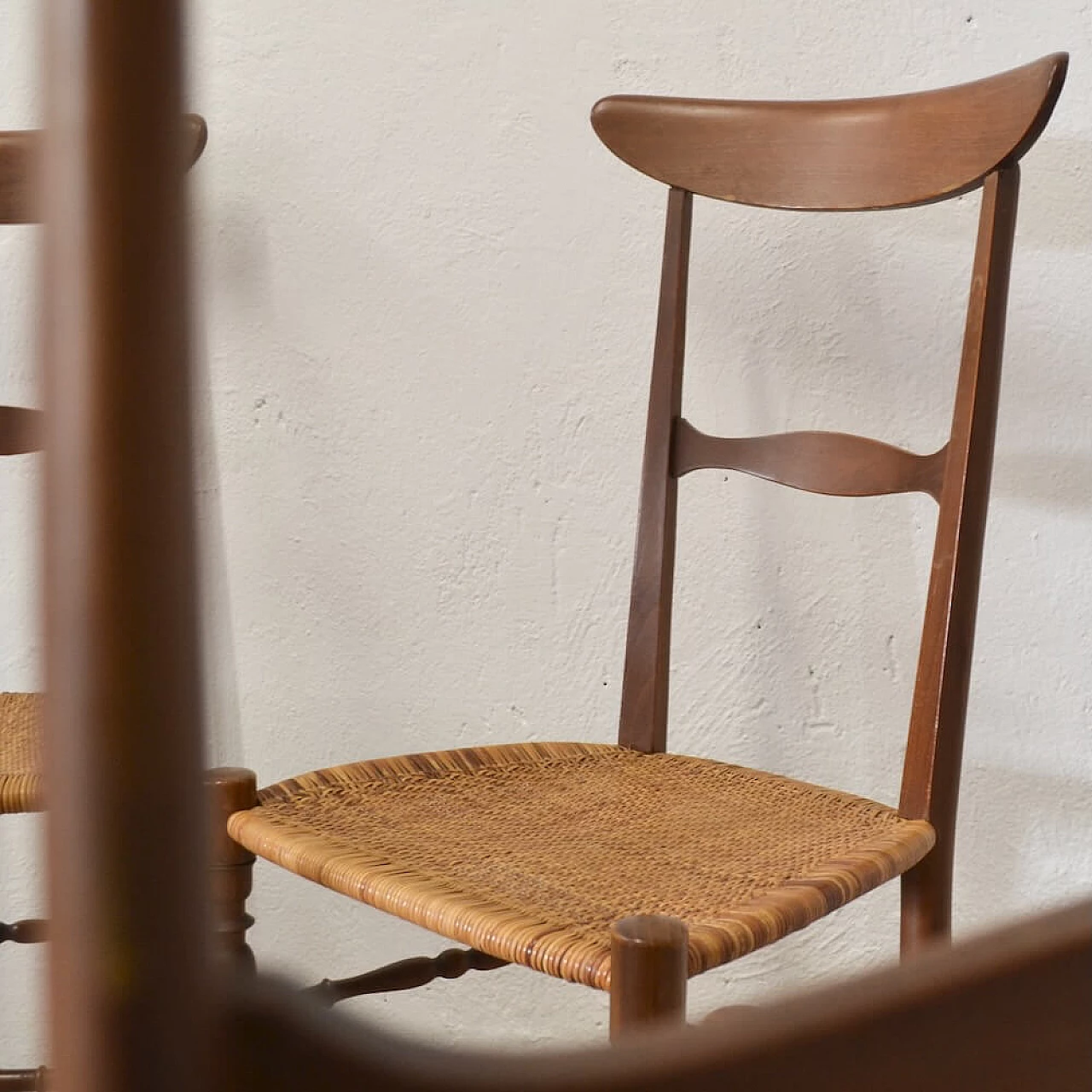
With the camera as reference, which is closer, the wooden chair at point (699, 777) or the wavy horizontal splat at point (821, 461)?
the wooden chair at point (699, 777)

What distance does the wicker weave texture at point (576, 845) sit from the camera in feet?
2.43

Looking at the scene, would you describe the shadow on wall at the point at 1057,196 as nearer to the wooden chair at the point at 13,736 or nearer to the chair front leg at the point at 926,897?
the chair front leg at the point at 926,897

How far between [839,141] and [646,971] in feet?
2.10

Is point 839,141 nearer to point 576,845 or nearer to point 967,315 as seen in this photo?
point 967,315

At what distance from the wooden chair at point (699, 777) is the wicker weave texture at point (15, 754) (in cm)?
17

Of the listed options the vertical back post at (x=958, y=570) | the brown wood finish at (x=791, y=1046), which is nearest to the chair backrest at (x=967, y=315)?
the vertical back post at (x=958, y=570)

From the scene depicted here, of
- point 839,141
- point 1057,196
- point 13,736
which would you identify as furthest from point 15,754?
point 1057,196

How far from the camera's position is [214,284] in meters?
0.17

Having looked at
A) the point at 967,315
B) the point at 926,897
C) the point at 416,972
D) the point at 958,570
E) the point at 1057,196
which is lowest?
the point at 416,972

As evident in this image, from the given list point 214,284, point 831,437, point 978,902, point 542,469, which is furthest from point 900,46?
point 214,284

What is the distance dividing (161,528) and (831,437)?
0.93m

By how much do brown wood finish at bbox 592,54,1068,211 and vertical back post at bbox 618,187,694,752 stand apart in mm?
40

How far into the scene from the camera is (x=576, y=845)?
88cm

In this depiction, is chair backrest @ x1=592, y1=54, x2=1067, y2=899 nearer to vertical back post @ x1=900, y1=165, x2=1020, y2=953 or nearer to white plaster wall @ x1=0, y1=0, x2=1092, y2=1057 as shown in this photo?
vertical back post @ x1=900, y1=165, x2=1020, y2=953
